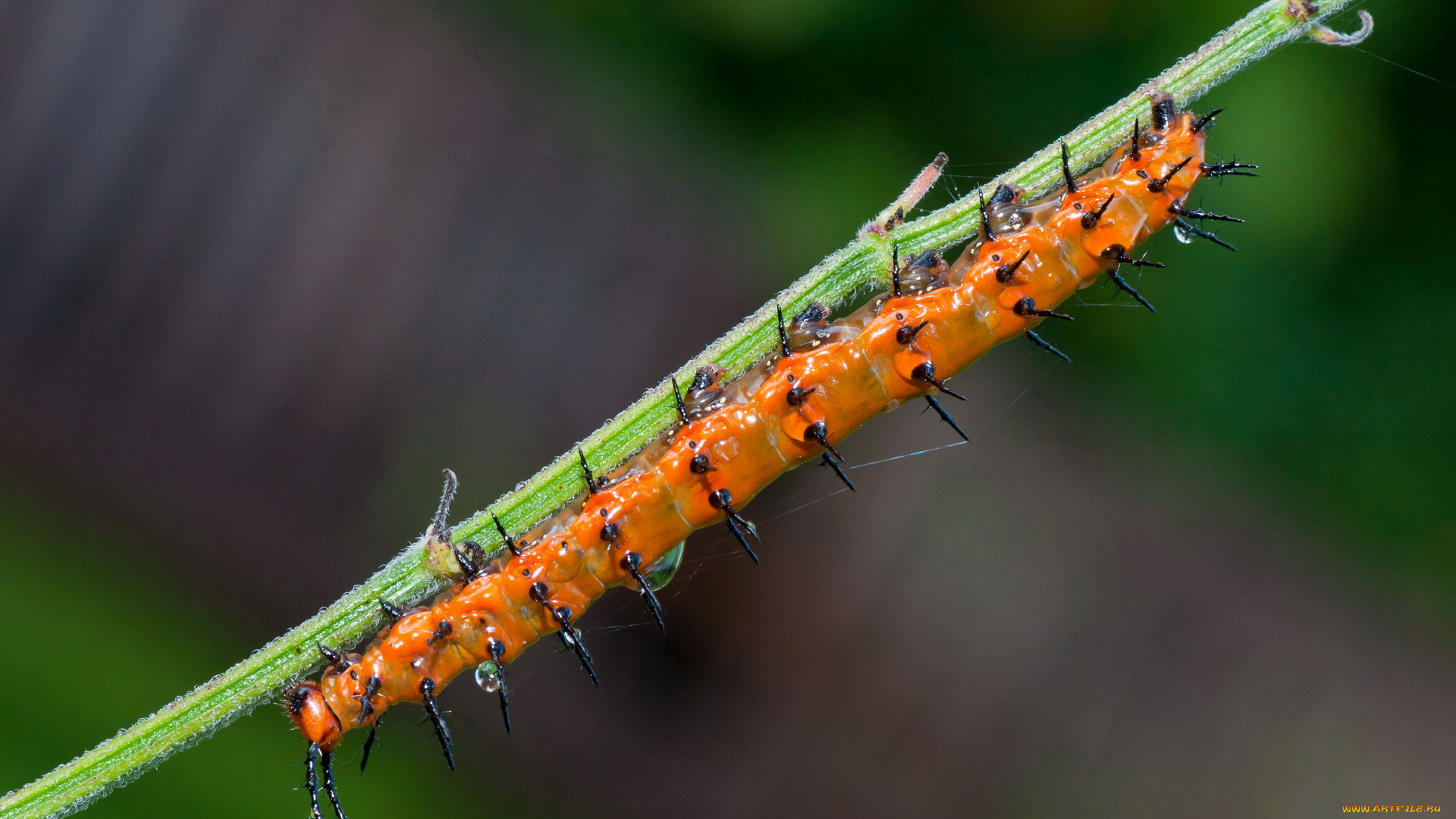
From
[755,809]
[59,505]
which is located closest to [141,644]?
[59,505]

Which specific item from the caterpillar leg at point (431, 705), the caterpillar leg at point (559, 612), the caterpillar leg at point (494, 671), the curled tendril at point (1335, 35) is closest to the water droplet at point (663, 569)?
the caterpillar leg at point (559, 612)

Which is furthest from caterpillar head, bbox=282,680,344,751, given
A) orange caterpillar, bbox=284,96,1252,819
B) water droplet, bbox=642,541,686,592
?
water droplet, bbox=642,541,686,592

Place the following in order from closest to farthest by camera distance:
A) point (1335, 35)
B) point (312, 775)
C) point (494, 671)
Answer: point (1335, 35) < point (312, 775) < point (494, 671)

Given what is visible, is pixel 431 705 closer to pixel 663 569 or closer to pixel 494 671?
pixel 494 671

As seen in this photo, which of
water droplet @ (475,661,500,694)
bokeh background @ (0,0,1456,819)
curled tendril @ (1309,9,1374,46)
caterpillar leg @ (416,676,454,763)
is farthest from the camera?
bokeh background @ (0,0,1456,819)

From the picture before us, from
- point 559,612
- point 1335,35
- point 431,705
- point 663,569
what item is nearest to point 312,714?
point 431,705

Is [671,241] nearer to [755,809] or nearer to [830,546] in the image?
[830,546]

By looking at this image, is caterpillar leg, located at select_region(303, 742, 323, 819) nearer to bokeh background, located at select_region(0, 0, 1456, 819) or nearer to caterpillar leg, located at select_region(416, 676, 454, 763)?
caterpillar leg, located at select_region(416, 676, 454, 763)
